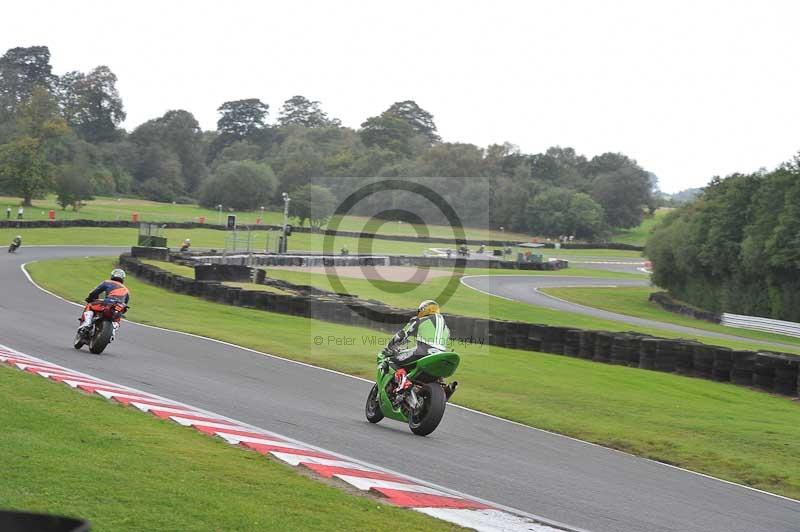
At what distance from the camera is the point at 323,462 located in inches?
361

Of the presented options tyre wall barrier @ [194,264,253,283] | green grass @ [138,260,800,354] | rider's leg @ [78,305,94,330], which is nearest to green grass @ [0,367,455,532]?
rider's leg @ [78,305,94,330]

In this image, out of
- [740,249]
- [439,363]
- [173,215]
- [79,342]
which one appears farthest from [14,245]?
[173,215]

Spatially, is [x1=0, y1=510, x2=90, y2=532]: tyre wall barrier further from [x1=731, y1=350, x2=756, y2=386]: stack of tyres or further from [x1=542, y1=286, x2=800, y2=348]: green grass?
[x1=542, y1=286, x2=800, y2=348]: green grass

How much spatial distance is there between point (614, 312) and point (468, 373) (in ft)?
95.4

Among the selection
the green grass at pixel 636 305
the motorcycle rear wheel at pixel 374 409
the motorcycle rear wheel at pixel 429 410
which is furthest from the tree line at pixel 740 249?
the motorcycle rear wheel at pixel 429 410

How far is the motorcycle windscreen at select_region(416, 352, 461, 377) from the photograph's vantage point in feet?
37.8

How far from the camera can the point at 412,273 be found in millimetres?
60531

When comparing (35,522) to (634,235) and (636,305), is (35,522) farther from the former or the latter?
(634,235)

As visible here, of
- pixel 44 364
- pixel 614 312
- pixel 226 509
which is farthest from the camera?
pixel 614 312

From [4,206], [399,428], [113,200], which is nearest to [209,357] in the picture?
[399,428]

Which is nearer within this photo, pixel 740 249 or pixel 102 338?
pixel 102 338

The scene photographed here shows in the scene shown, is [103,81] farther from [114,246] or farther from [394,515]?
[394,515]

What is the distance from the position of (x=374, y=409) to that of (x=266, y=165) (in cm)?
10680

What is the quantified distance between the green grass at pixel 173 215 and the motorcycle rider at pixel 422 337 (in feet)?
229
